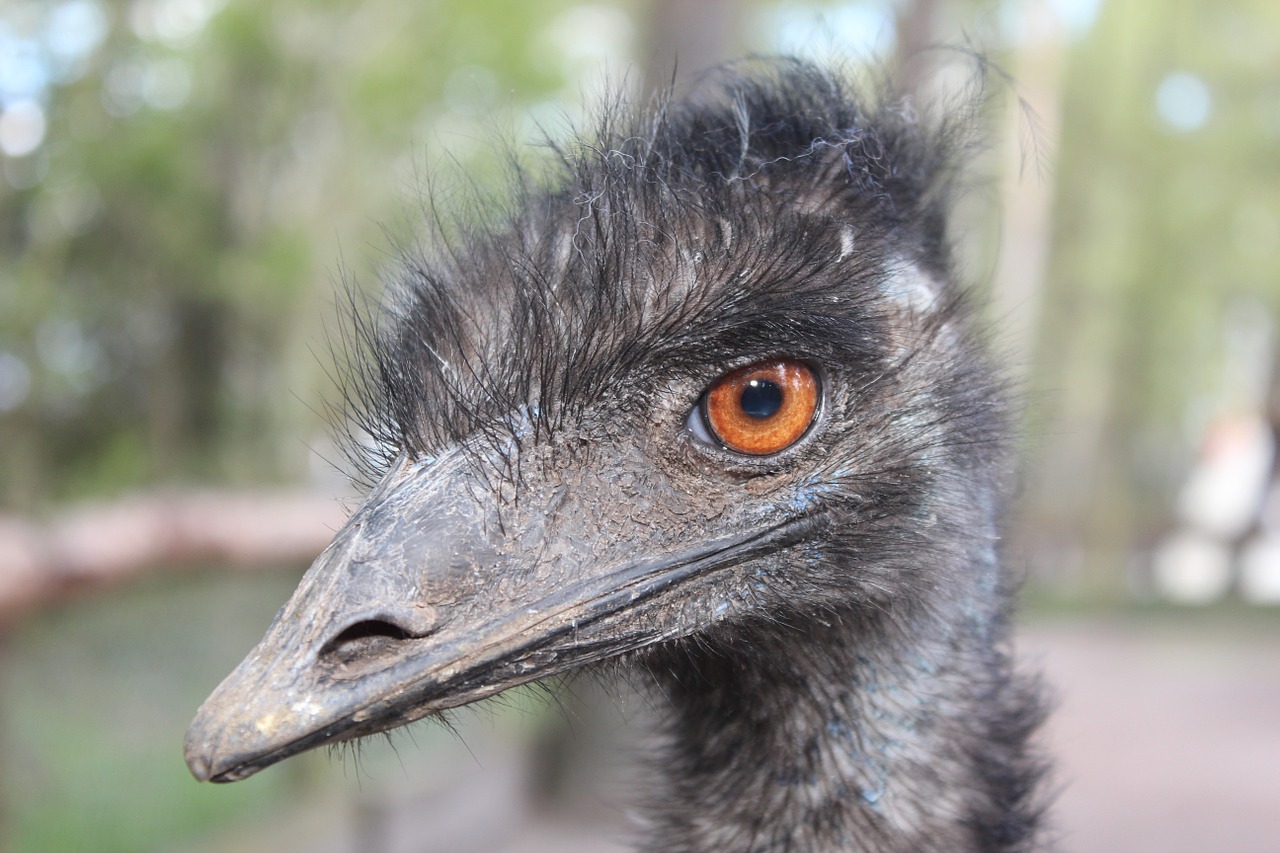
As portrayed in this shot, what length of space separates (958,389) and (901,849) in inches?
26.0

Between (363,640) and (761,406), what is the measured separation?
0.58 m

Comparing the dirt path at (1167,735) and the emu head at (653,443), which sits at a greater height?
the dirt path at (1167,735)

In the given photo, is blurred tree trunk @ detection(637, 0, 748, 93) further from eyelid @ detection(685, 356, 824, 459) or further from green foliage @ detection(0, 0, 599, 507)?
eyelid @ detection(685, 356, 824, 459)

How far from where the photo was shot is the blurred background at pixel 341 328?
360cm

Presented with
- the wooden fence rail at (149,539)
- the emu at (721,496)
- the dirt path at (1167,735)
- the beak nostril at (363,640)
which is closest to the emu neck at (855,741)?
the emu at (721,496)

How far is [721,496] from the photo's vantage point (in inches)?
61.2

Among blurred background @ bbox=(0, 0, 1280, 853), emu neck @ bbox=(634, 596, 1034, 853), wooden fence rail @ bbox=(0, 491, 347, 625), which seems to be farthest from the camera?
blurred background @ bbox=(0, 0, 1280, 853)

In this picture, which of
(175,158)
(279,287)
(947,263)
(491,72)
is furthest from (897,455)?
(491,72)

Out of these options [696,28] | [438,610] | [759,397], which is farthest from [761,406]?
[696,28]

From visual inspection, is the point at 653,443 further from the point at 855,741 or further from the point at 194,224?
the point at 194,224

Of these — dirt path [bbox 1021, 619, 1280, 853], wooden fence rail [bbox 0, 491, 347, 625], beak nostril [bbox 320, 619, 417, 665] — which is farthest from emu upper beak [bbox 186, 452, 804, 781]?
dirt path [bbox 1021, 619, 1280, 853]

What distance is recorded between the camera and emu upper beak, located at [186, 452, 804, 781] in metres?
1.30

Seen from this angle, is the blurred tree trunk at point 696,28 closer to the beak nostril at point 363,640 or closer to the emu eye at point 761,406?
the emu eye at point 761,406

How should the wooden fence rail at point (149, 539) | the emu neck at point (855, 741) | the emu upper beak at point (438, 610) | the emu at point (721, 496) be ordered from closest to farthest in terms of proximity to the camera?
1. the emu upper beak at point (438, 610)
2. the emu at point (721, 496)
3. the emu neck at point (855, 741)
4. the wooden fence rail at point (149, 539)
